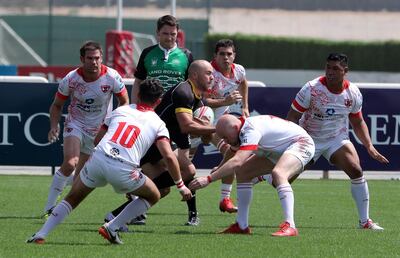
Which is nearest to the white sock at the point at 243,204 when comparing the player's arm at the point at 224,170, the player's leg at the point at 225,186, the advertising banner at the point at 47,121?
the player's arm at the point at 224,170

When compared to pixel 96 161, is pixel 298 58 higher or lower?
lower

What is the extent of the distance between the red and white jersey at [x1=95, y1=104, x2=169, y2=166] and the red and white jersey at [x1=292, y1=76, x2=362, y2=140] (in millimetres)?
3114

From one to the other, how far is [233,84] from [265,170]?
9.84 ft

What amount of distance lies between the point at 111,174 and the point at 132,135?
1.32 feet

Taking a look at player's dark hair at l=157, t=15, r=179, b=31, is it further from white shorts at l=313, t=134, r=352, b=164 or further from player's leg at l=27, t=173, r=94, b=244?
player's leg at l=27, t=173, r=94, b=244

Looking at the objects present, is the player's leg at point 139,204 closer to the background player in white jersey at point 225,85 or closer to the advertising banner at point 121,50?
the background player in white jersey at point 225,85

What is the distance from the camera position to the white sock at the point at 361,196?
14219 mm

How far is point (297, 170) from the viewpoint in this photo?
13125 millimetres

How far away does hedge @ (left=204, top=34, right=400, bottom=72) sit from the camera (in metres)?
54.5

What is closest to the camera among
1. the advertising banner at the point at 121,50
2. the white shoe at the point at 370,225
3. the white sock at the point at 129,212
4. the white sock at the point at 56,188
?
the white sock at the point at 129,212

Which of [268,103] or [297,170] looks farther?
[268,103]

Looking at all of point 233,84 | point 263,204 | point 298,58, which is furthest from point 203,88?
point 298,58

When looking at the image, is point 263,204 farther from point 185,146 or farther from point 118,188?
point 118,188

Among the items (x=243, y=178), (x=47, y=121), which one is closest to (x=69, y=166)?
(x=243, y=178)
